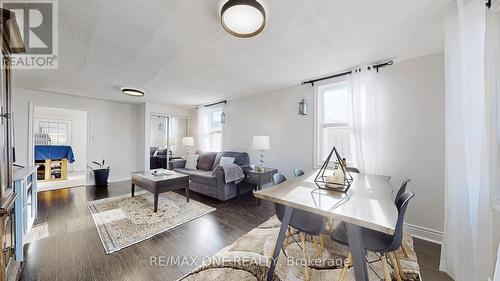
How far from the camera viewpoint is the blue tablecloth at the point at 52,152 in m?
5.12

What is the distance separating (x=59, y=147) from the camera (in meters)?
5.53

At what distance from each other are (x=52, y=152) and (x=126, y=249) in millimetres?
5599

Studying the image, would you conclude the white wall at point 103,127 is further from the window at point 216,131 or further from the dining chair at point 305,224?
the dining chair at point 305,224

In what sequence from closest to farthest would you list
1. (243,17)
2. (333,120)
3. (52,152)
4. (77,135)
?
(243,17) < (333,120) < (52,152) < (77,135)

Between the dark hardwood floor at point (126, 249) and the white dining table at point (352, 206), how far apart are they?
3.10 feet

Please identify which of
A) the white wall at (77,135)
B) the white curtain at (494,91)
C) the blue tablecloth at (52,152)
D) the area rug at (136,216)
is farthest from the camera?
the white wall at (77,135)

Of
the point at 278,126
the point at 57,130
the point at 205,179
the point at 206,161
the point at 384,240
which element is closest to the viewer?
the point at 384,240

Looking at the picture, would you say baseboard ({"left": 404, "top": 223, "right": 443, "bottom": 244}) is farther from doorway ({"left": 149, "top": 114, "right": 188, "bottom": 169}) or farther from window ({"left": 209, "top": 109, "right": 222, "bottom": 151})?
doorway ({"left": 149, "top": 114, "right": 188, "bottom": 169})

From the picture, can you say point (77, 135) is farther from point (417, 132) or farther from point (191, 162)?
point (417, 132)

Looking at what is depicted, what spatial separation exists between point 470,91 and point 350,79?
1.44 m

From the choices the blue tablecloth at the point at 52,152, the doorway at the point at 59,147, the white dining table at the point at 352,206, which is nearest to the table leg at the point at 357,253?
the white dining table at the point at 352,206

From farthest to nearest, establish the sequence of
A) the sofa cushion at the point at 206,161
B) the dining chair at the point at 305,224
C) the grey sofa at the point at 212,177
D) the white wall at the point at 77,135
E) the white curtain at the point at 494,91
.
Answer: the white wall at the point at 77,135 → the sofa cushion at the point at 206,161 → the grey sofa at the point at 212,177 → the dining chair at the point at 305,224 → the white curtain at the point at 494,91

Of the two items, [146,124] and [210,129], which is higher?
[146,124]

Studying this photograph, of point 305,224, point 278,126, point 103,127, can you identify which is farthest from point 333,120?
point 103,127
